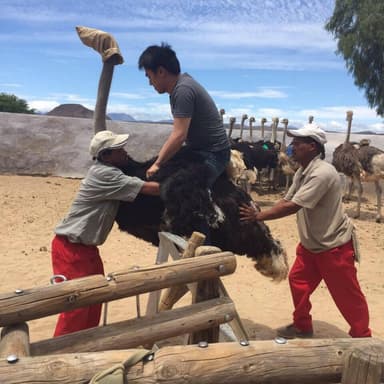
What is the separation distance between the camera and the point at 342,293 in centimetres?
350

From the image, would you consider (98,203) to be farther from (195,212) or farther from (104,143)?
(195,212)

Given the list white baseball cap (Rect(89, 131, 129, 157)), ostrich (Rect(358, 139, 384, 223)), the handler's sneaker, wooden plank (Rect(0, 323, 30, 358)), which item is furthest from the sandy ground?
wooden plank (Rect(0, 323, 30, 358))

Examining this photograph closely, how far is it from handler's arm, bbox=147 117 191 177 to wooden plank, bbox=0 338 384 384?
166 cm

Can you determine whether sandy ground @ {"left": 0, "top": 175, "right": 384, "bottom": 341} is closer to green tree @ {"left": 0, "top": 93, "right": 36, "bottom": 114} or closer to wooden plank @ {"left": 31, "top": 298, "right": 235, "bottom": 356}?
wooden plank @ {"left": 31, "top": 298, "right": 235, "bottom": 356}

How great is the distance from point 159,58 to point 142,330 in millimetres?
1708

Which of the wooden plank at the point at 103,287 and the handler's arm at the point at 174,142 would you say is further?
the handler's arm at the point at 174,142

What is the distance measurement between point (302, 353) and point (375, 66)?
1402cm

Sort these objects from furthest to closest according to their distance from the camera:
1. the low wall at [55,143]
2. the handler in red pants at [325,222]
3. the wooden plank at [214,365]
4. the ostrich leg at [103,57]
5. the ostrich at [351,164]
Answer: the low wall at [55,143] < the ostrich at [351,164] < the ostrich leg at [103,57] < the handler in red pants at [325,222] < the wooden plank at [214,365]

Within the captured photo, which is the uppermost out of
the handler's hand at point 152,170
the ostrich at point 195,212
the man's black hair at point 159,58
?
the man's black hair at point 159,58

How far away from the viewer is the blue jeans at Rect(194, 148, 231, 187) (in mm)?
3223

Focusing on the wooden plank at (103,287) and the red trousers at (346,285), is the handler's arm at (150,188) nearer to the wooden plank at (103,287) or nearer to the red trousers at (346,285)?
the wooden plank at (103,287)

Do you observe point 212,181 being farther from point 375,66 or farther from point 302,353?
point 375,66

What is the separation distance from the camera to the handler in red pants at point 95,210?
3020mm

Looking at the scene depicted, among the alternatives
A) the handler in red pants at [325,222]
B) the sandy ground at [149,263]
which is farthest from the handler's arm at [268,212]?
the sandy ground at [149,263]
